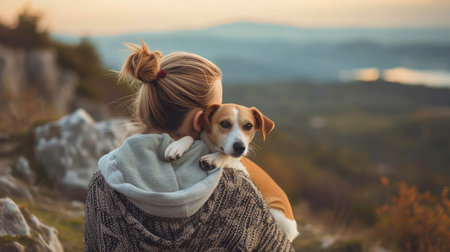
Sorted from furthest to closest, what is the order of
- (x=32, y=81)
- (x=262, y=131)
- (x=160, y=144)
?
1. (x=32, y=81)
2. (x=262, y=131)
3. (x=160, y=144)

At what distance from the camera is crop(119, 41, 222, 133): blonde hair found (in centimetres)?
224

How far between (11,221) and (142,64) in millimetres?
1605

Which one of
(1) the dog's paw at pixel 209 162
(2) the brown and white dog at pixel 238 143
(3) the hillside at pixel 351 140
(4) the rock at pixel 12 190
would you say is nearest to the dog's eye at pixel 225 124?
(2) the brown and white dog at pixel 238 143

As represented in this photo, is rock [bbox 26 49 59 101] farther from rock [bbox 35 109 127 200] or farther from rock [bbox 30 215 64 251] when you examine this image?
rock [bbox 30 215 64 251]

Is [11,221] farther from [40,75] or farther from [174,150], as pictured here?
[40,75]

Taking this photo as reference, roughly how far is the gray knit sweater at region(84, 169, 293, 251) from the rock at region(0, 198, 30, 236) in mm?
1124

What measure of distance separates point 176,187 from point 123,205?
0.33m

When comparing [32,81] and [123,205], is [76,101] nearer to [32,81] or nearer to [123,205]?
[32,81]

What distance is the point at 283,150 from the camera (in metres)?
14.1

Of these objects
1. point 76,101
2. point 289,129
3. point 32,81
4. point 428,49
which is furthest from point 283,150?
point 428,49

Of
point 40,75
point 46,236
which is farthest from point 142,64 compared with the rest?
point 40,75

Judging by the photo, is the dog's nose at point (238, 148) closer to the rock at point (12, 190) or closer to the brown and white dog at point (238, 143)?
the brown and white dog at point (238, 143)

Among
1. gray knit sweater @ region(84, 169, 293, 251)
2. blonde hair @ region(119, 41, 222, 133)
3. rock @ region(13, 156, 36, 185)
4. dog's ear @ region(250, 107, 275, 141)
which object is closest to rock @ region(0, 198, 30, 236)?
gray knit sweater @ region(84, 169, 293, 251)

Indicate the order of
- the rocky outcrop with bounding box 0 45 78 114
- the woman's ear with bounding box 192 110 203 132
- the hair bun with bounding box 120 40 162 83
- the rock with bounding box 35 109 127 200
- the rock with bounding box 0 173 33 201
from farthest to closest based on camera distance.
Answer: the rocky outcrop with bounding box 0 45 78 114 → the rock with bounding box 35 109 127 200 → the rock with bounding box 0 173 33 201 → the woman's ear with bounding box 192 110 203 132 → the hair bun with bounding box 120 40 162 83
